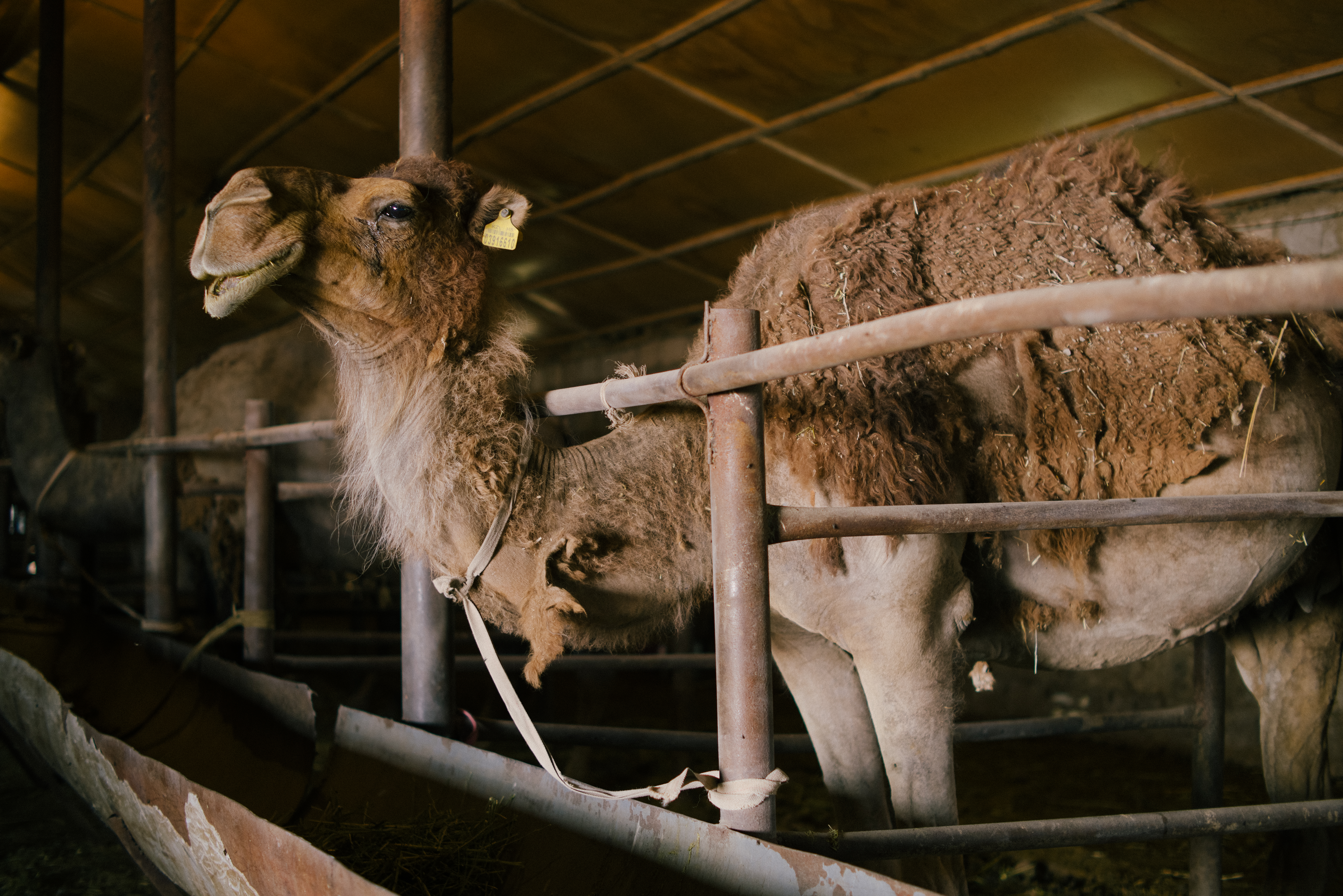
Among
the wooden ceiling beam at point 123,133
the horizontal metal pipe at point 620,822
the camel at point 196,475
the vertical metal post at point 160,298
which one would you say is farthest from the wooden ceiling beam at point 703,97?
the horizontal metal pipe at point 620,822

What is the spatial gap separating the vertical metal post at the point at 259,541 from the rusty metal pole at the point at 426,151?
99 centimetres

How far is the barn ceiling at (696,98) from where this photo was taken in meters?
4.32

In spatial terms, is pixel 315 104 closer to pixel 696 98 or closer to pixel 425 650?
pixel 696 98

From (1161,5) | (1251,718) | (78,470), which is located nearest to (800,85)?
(1161,5)

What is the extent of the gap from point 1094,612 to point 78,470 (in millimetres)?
6178

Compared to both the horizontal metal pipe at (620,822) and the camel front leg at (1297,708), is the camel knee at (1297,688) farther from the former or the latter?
the horizontal metal pipe at (620,822)

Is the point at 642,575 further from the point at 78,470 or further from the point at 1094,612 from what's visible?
the point at 78,470

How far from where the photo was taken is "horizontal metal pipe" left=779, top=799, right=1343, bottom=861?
1709mm

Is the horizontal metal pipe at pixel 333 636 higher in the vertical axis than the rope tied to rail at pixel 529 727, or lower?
lower

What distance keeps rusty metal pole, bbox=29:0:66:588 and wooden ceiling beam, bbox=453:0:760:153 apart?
2789 millimetres

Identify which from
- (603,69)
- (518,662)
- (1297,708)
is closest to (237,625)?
(518,662)

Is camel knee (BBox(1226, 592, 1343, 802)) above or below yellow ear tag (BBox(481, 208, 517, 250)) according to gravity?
below

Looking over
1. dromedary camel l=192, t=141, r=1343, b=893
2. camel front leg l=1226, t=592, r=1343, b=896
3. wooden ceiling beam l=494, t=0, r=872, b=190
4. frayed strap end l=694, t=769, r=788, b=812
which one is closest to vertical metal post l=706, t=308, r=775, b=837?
frayed strap end l=694, t=769, r=788, b=812

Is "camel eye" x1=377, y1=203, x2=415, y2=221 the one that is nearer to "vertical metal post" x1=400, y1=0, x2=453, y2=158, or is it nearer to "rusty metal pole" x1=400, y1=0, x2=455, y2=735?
"rusty metal pole" x1=400, y1=0, x2=455, y2=735
